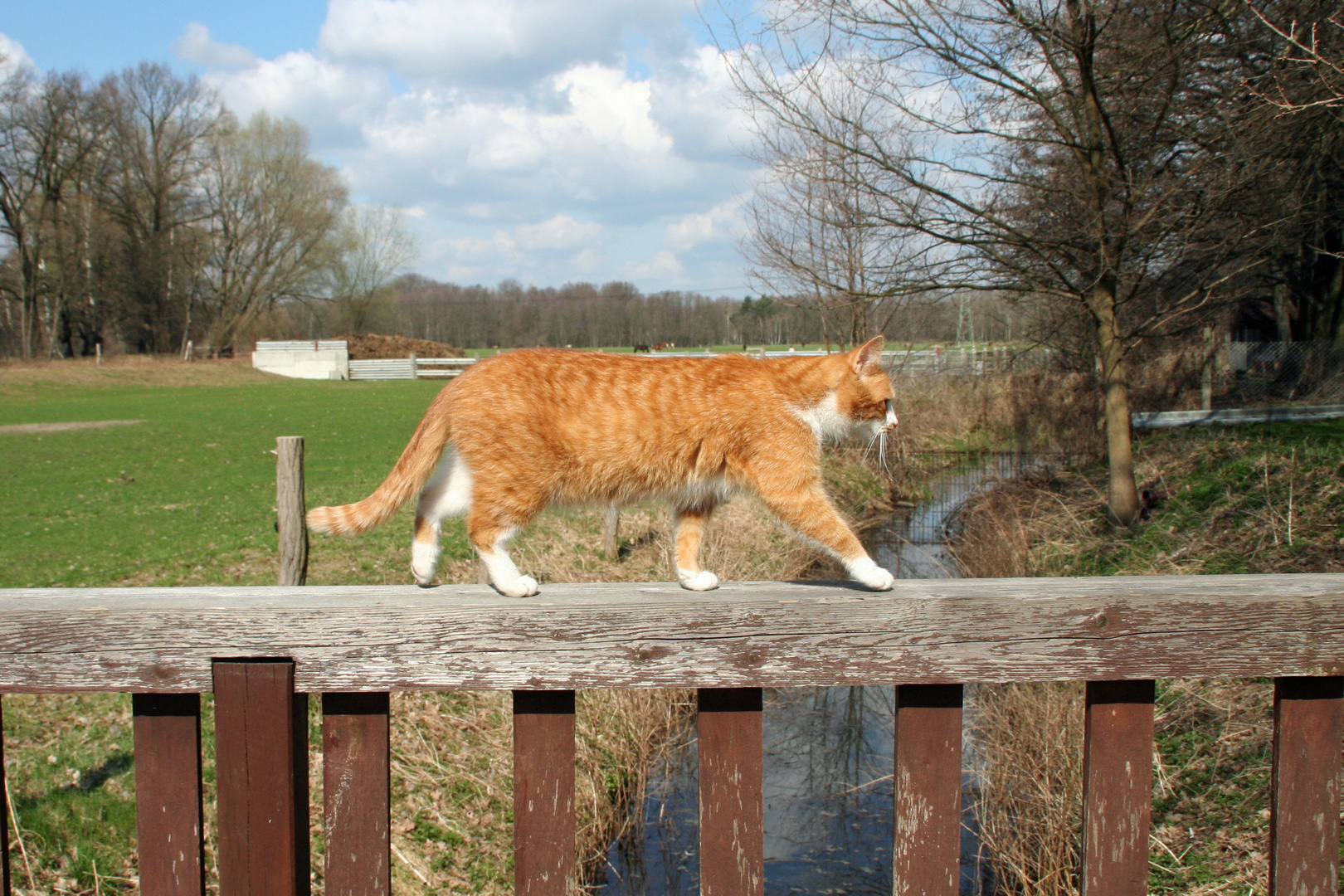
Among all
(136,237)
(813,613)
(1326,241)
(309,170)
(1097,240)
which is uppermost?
(309,170)

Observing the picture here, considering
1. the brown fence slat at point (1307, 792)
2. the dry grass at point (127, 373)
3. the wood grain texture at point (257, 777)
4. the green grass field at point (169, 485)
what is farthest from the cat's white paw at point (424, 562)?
the dry grass at point (127, 373)

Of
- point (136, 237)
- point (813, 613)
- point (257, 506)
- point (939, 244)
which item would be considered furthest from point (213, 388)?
point (813, 613)

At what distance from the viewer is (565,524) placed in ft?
36.6

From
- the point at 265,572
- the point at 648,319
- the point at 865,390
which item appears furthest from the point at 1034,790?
the point at 648,319

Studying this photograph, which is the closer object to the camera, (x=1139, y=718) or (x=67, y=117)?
(x=1139, y=718)

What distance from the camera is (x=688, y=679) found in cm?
160

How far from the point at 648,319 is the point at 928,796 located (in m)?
24.8

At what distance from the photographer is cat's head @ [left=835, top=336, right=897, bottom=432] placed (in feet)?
11.8

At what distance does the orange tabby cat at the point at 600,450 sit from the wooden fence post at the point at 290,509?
3505mm

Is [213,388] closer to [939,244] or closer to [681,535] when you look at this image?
[939,244]

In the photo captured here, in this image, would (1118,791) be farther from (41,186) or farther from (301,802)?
(41,186)

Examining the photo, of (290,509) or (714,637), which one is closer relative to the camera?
(714,637)

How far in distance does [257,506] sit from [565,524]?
13.8 feet

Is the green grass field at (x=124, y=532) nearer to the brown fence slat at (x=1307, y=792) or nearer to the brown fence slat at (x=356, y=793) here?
the brown fence slat at (x=356, y=793)
